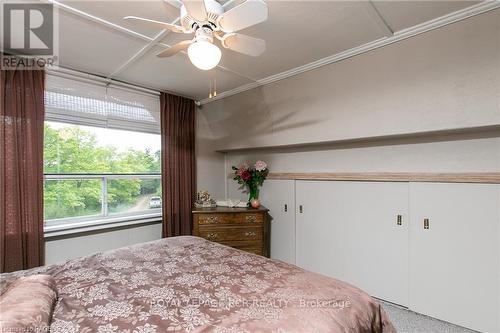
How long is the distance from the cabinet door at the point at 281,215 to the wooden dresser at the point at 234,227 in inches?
10.0

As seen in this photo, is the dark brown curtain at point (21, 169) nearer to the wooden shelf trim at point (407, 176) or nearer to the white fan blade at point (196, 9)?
the white fan blade at point (196, 9)

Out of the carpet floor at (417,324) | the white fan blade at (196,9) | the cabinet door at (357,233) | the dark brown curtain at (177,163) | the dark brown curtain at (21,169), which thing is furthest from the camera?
the dark brown curtain at (177,163)

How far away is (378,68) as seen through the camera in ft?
6.89

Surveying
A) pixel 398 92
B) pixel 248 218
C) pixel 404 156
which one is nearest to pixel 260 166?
pixel 248 218

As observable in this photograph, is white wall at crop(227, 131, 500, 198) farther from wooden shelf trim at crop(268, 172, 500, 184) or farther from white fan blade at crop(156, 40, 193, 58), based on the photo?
white fan blade at crop(156, 40, 193, 58)

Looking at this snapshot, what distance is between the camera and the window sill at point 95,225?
8.04 feet

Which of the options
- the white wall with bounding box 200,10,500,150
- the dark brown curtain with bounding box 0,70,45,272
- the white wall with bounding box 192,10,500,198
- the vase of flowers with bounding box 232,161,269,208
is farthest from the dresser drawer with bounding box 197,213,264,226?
the dark brown curtain with bounding box 0,70,45,272

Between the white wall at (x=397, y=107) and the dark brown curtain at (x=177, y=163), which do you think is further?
the dark brown curtain at (x=177, y=163)

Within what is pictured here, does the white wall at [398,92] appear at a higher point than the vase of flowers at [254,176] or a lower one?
higher

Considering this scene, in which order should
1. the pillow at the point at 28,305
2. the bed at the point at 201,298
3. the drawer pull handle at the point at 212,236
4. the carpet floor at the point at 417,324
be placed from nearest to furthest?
the pillow at the point at 28,305
the bed at the point at 201,298
the carpet floor at the point at 417,324
the drawer pull handle at the point at 212,236

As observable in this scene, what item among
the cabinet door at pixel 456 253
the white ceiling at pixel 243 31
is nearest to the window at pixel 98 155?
the white ceiling at pixel 243 31

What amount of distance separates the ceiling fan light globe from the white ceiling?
257mm

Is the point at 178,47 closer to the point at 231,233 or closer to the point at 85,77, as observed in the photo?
the point at 85,77

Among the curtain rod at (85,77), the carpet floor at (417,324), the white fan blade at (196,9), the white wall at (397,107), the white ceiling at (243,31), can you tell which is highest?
the white ceiling at (243,31)
